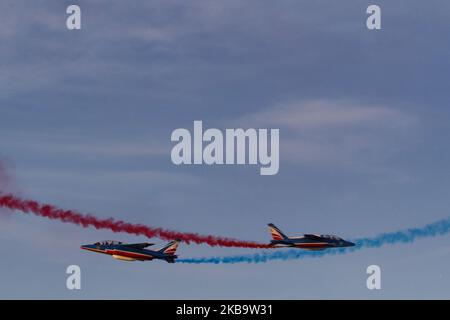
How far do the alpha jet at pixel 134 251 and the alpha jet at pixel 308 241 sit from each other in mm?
17923

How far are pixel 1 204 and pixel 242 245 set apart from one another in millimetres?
42137

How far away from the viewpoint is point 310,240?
6609 inches

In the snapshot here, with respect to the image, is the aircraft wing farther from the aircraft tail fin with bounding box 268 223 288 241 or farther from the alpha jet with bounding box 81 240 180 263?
the aircraft tail fin with bounding box 268 223 288 241

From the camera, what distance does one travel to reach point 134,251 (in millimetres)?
162750

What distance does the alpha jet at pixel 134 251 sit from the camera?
16262cm

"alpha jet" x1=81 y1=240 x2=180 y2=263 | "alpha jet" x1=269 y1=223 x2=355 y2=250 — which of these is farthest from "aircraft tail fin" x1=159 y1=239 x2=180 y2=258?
"alpha jet" x1=269 y1=223 x2=355 y2=250

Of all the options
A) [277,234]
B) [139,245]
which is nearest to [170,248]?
[139,245]

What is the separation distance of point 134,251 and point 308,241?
31.9 meters
